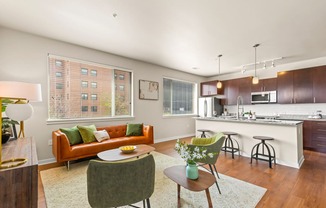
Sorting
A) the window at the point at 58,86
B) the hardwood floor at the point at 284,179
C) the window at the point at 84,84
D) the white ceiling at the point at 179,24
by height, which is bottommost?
the hardwood floor at the point at 284,179

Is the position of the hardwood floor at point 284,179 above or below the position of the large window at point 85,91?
below

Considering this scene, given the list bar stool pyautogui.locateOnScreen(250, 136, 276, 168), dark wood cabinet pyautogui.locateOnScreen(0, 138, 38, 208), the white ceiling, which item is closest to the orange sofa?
dark wood cabinet pyautogui.locateOnScreen(0, 138, 38, 208)

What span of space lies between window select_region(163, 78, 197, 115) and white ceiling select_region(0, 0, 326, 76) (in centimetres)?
200

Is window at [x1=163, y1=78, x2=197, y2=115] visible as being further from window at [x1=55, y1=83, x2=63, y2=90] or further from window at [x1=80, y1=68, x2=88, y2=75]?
window at [x1=55, y1=83, x2=63, y2=90]

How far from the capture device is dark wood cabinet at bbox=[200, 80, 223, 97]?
21.2ft

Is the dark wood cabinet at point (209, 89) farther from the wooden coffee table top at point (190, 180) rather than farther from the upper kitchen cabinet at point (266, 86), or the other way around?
the wooden coffee table top at point (190, 180)

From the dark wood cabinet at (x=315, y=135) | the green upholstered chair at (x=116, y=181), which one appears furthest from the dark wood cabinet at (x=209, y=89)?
the green upholstered chair at (x=116, y=181)

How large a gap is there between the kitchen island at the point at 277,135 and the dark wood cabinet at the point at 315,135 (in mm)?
1156

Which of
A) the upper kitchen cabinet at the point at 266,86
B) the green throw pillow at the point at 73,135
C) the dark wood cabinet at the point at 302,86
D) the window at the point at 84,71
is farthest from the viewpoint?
the upper kitchen cabinet at the point at 266,86

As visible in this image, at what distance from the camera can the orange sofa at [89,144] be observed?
2867 millimetres

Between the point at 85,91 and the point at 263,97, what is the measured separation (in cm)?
582

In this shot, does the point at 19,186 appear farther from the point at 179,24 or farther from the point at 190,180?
the point at 179,24

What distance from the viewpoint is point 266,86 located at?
536 cm

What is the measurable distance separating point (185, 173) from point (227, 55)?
371cm
